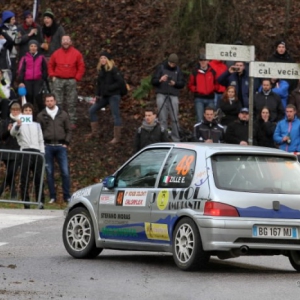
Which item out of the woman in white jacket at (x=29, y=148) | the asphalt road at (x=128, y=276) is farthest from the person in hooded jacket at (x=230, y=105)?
the asphalt road at (x=128, y=276)

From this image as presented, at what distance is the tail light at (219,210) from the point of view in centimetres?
1312

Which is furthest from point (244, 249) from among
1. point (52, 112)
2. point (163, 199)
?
point (52, 112)

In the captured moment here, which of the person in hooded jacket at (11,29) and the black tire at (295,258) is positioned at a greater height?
the person in hooded jacket at (11,29)

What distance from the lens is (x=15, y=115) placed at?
24000 mm

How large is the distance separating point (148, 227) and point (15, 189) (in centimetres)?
1111

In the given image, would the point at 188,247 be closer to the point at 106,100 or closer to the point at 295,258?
the point at 295,258

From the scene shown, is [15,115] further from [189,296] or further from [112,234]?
[189,296]

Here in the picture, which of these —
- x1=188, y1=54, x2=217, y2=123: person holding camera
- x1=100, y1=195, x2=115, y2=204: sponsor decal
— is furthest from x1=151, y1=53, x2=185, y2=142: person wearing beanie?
x1=100, y1=195, x2=115, y2=204: sponsor decal

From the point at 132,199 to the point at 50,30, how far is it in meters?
16.8

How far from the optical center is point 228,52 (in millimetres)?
21234

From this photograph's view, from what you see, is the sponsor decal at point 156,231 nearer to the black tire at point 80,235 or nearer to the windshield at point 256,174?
the windshield at point 256,174

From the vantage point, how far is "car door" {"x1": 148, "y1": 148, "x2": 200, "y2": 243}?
44.6 ft

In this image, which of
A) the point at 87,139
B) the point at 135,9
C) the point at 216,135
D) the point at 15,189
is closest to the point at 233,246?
the point at 216,135

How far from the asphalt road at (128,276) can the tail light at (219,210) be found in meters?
0.69
